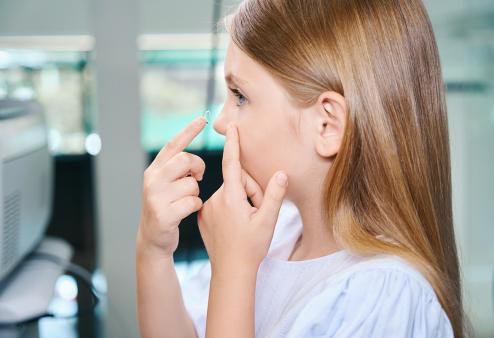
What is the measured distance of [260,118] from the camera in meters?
0.77

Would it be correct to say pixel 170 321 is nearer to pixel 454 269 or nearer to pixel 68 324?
pixel 68 324

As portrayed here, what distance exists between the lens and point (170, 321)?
2.89 ft

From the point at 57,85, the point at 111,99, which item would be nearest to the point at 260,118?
the point at 111,99

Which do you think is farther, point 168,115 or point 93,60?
point 168,115

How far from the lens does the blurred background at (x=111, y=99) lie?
1182 millimetres

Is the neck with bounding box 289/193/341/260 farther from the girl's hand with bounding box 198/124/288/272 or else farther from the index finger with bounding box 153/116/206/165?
the index finger with bounding box 153/116/206/165

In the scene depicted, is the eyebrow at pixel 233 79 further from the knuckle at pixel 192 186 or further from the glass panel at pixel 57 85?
the glass panel at pixel 57 85

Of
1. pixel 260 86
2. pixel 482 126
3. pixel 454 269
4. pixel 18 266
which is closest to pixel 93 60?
pixel 18 266

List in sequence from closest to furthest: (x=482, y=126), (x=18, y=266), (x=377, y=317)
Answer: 1. (x=377, y=317)
2. (x=18, y=266)
3. (x=482, y=126)

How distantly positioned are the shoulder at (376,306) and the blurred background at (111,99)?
0.45 m

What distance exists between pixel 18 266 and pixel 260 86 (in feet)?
2.24

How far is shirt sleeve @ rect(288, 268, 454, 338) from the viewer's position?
0.67 meters

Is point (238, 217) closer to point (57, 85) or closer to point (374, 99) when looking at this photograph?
point (374, 99)

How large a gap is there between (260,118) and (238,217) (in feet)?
0.44
